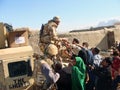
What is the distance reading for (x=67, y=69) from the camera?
8.02 m

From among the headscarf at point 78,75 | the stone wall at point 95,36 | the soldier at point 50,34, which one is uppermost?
the soldier at point 50,34

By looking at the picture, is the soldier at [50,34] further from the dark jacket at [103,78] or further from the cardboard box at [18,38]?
the dark jacket at [103,78]

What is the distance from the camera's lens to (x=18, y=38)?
790 centimetres

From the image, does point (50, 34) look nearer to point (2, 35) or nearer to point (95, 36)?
point (2, 35)

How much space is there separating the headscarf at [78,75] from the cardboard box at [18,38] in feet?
3.92

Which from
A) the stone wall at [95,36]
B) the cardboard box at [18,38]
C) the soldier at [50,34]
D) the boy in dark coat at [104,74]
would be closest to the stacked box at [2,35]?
the cardboard box at [18,38]

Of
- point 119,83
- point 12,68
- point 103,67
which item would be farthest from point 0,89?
point 119,83

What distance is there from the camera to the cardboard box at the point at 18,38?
7.80m

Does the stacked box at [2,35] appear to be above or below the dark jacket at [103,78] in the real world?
above

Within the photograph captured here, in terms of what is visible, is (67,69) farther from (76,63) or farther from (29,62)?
(29,62)

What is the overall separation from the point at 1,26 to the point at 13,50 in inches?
30.3

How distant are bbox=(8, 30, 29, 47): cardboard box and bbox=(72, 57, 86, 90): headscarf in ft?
3.92

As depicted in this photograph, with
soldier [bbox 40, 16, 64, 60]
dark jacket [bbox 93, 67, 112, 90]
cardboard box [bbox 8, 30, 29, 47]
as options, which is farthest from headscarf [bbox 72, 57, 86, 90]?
soldier [bbox 40, 16, 64, 60]

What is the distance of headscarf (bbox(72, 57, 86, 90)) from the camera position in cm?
779
